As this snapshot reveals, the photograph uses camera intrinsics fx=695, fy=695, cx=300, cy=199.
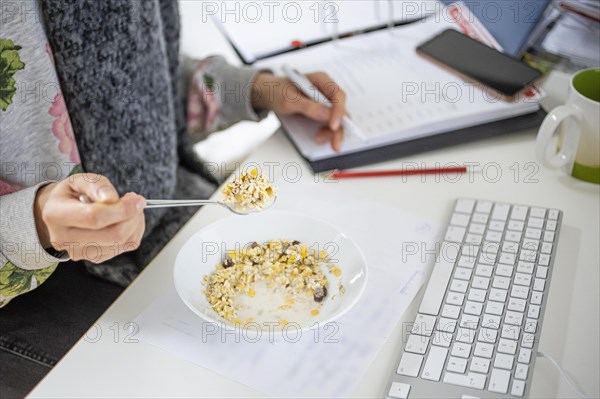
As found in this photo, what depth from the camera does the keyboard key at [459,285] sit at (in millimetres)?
756

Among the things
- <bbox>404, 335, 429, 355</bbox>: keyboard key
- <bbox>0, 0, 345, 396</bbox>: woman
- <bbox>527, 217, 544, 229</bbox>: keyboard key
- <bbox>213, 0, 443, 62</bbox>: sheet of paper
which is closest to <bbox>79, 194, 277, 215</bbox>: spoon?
<bbox>0, 0, 345, 396</bbox>: woman

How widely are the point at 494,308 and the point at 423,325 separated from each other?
8cm

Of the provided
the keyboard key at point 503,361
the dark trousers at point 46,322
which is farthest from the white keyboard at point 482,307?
the dark trousers at point 46,322

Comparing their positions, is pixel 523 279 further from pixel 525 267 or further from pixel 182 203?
pixel 182 203

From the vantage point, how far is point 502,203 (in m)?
0.88

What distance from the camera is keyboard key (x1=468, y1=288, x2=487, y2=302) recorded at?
743 mm

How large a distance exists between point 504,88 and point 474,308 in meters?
0.45

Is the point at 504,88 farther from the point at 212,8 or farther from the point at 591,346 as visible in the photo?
the point at 212,8

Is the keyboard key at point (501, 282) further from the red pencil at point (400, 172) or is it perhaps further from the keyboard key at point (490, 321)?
the red pencil at point (400, 172)

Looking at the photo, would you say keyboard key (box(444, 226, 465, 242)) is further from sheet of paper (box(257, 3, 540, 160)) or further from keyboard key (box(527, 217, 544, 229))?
sheet of paper (box(257, 3, 540, 160))

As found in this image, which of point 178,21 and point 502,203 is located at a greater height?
point 178,21

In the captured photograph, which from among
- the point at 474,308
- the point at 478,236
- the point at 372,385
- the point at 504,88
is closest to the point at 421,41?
the point at 504,88

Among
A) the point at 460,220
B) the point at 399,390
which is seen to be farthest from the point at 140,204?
the point at 460,220

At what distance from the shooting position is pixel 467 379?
65cm
